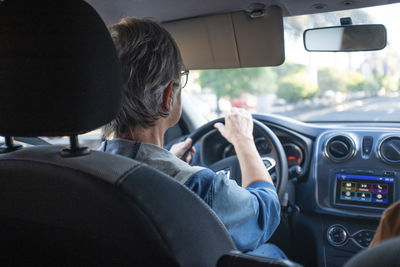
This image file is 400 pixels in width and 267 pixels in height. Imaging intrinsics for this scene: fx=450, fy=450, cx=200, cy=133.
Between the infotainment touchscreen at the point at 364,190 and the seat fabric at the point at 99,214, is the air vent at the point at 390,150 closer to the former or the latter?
the infotainment touchscreen at the point at 364,190

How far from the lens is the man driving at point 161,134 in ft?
5.12

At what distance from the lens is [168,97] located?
184cm

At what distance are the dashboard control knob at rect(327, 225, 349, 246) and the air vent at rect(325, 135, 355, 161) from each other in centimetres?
47

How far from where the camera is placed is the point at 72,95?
3.93 ft

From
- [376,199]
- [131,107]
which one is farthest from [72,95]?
[376,199]

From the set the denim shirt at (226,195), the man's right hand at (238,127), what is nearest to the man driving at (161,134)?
the denim shirt at (226,195)

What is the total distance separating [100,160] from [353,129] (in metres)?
2.27

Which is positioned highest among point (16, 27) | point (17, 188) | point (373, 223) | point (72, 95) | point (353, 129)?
point (16, 27)

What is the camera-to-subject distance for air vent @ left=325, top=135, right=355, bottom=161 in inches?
118

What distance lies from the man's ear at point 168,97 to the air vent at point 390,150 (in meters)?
1.65

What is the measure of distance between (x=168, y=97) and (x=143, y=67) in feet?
0.57

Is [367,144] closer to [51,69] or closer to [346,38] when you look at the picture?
[346,38]

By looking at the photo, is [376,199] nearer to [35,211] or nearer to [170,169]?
[170,169]

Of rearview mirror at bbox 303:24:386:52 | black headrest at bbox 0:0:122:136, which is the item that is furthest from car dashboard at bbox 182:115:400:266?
black headrest at bbox 0:0:122:136
